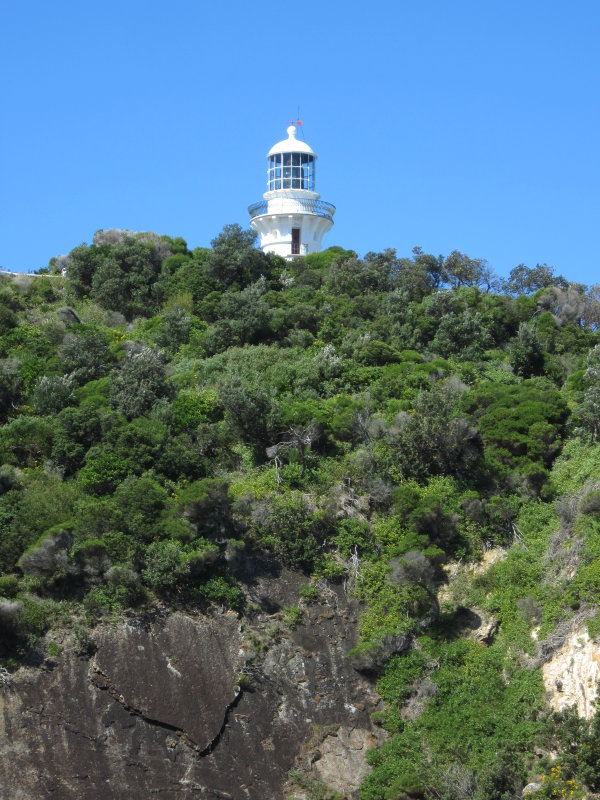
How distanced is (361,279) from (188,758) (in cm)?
2334

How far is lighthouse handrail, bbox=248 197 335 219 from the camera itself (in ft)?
175

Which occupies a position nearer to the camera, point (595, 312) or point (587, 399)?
point (587, 399)

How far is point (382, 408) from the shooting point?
3825 cm

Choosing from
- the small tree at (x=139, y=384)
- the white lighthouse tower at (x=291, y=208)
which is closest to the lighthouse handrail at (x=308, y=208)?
the white lighthouse tower at (x=291, y=208)

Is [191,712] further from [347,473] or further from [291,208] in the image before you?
[291,208]

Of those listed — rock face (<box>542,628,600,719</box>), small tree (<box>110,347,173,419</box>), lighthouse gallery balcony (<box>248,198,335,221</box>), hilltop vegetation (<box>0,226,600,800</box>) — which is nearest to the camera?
rock face (<box>542,628,600,719</box>)

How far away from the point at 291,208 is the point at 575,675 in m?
29.0

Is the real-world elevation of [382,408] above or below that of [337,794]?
above

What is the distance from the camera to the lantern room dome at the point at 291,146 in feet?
177

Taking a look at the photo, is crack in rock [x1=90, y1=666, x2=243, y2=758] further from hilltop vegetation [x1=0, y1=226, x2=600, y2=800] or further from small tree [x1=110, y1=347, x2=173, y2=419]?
small tree [x1=110, y1=347, x2=173, y2=419]

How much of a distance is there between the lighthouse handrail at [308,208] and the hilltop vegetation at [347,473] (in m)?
7.36

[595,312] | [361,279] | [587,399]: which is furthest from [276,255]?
[587,399]

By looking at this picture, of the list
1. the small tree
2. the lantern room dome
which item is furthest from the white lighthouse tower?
the small tree

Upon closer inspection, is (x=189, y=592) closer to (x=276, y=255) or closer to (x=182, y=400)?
(x=182, y=400)
